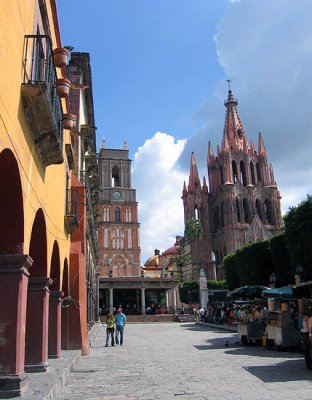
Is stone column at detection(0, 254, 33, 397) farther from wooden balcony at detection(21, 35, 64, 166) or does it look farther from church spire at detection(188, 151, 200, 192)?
church spire at detection(188, 151, 200, 192)

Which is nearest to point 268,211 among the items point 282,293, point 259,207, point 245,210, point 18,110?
point 259,207

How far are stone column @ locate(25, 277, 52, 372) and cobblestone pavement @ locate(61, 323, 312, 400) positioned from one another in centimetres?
96

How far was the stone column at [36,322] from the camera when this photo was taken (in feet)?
29.3

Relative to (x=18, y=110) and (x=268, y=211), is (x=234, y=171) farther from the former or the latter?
(x=18, y=110)

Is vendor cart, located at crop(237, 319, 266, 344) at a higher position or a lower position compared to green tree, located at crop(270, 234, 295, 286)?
lower

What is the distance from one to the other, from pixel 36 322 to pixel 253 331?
36.6ft

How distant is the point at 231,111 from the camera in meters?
92.3

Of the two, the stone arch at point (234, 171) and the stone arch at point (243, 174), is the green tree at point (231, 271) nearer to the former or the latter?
the stone arch at point (234, 171)

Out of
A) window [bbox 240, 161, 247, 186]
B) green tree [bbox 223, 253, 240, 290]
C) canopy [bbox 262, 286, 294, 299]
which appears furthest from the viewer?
window [bbox 240, 161, 247, 186]

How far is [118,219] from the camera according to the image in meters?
79.6

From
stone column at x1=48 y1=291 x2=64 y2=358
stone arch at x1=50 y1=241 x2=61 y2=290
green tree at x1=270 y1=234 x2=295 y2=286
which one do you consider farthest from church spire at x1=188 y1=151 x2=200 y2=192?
stone column at x1=48 y1=291 x2=64 y2=358

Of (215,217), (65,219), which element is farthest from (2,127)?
(215,217)

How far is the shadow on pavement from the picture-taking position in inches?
377

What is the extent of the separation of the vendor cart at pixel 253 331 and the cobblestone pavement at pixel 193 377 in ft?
5.60
